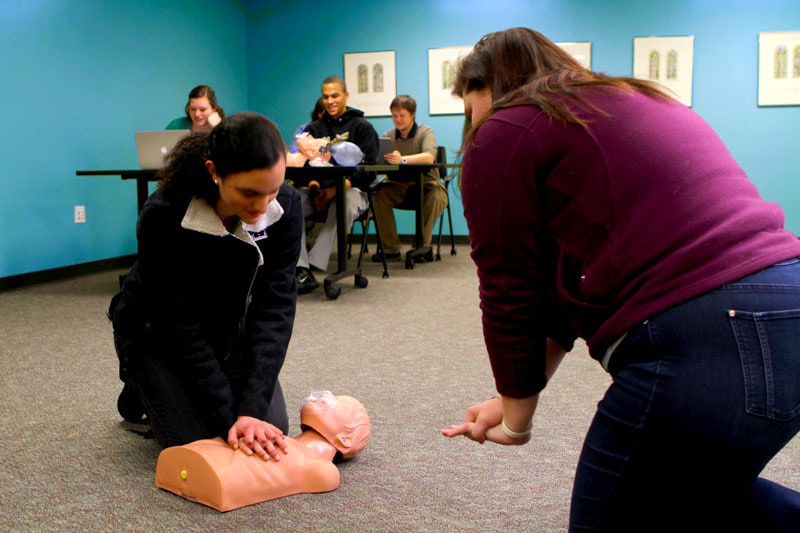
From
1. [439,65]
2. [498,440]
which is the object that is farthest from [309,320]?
[439,65]

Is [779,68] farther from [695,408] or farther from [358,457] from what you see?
[695,408]

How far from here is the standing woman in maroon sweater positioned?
2.55 feet

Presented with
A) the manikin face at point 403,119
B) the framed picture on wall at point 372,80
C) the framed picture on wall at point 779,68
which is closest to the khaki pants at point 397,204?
the manikin face at point 403,119

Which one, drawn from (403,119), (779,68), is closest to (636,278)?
(403,119)

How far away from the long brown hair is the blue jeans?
256 mm

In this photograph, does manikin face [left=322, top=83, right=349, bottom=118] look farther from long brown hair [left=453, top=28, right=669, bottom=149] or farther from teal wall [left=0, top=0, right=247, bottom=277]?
long brown hair [left=453, top=28, right=669, bottom=149]

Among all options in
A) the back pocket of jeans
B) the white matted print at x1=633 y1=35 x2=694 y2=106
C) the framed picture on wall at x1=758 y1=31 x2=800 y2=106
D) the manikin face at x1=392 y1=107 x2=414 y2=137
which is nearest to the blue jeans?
the back pocket of jeans

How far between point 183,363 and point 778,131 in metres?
5.86

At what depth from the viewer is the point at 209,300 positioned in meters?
1.68

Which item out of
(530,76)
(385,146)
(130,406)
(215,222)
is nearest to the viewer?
(530,76)

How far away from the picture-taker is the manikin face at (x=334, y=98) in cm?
456

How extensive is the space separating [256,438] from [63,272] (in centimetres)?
361

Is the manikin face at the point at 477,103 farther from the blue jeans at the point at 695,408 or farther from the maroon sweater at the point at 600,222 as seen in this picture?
the blue jeans at the point at 695,408

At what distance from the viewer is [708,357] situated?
776 mm
